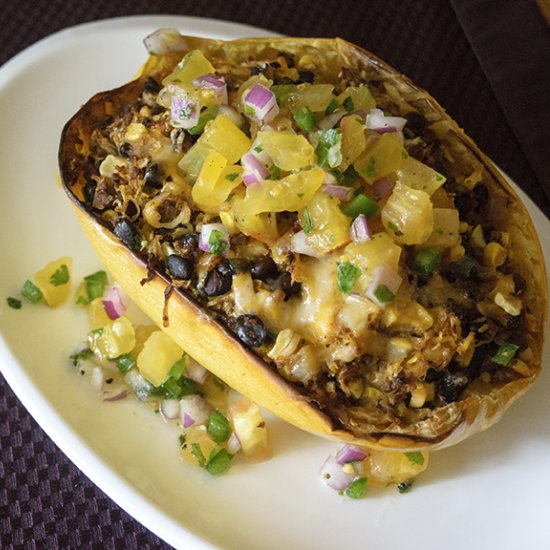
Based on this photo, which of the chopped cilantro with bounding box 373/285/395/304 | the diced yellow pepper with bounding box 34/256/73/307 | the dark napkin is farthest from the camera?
the dark napkin

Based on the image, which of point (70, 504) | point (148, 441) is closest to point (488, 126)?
point (148, 441)

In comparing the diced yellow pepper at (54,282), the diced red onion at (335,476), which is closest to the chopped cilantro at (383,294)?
the diced red onion at (335,476)

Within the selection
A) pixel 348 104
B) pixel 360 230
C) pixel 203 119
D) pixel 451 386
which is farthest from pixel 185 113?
pixel 451 386

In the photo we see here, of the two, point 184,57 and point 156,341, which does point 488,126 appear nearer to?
point 184,57

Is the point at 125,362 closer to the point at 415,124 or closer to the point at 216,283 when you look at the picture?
the point at 216,283

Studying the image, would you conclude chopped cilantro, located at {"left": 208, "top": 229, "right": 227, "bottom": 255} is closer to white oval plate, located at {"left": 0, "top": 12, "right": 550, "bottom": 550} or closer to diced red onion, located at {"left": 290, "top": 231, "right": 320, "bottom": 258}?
diced red onion, located at {"left": 290, "top": 231, "right": 320, "bottom": 258}

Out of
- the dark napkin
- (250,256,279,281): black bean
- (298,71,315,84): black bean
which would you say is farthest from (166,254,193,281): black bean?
the dark napkin
